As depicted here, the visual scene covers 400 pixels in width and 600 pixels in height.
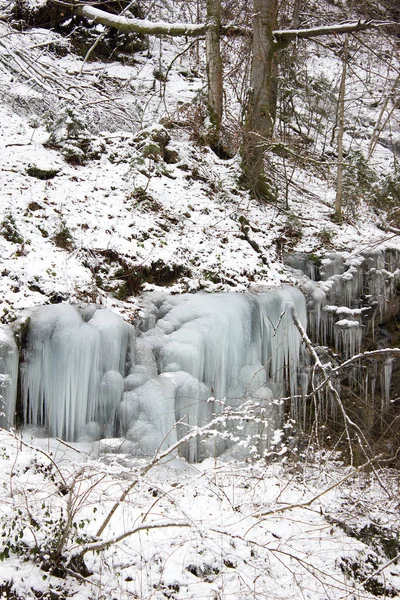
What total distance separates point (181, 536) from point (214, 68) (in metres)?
7.27

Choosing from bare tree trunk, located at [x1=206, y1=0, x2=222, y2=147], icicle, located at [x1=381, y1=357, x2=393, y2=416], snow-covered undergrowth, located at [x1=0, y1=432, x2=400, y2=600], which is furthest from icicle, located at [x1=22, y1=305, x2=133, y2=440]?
bare tree trunk, located at [x1=206, y1=0, x2=222, y2=147]

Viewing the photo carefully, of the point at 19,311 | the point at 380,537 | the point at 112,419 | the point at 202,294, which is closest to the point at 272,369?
the point at 202,294

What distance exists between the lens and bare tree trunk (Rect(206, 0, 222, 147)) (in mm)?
8180

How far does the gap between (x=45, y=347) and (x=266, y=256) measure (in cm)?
330

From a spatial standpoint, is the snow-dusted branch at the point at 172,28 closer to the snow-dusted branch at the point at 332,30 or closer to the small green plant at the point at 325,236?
the snow-dusted branch at the point at 332,30

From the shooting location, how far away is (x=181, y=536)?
322 cm

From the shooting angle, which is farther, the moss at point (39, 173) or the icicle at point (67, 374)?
the moss at point (39, 173)

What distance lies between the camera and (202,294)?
6.03 metres

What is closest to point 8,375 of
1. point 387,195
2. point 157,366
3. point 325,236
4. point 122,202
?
point 157,366

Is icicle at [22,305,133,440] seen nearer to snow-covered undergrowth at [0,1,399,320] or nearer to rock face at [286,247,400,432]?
snow-covered undergrowth at [0,1,399,320]

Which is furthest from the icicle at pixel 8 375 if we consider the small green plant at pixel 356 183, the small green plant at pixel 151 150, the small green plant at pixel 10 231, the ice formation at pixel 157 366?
the small green plant at pixel 356 183

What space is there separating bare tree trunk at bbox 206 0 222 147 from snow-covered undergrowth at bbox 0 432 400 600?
5.93m

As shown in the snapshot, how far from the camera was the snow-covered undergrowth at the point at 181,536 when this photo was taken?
8.97 ft

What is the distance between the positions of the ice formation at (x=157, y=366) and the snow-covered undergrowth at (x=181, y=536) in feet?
1.49
